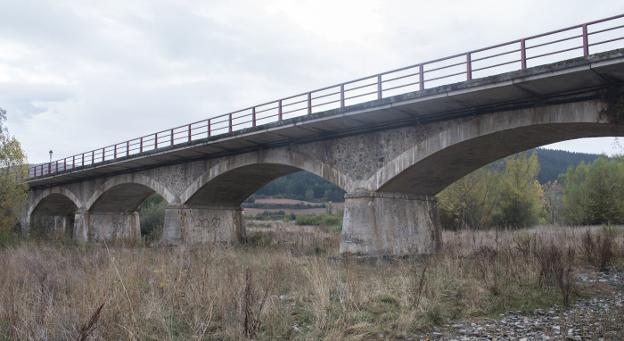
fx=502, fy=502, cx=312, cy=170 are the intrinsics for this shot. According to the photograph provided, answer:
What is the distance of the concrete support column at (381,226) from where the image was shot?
16812mm

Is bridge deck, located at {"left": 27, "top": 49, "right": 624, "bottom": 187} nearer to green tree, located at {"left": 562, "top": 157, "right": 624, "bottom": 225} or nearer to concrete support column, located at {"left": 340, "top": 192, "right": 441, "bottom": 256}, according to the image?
concrete support column, located at {"left": 340, "top": 192, "right": 441, "bottom": 256}

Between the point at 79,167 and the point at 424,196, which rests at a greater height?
the point at 79,167

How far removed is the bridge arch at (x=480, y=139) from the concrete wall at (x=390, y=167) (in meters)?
0.03

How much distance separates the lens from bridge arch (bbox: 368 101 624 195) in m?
13.0

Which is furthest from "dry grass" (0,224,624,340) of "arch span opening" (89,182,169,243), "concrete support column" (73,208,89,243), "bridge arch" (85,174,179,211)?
"concrete support column" (73,208,89,243)

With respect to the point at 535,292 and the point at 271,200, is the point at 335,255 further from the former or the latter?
the point at 271,200

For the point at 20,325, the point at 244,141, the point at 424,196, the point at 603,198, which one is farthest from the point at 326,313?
the point at 603,198

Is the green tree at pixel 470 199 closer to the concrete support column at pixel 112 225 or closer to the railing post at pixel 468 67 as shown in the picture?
the railing post at pixel 468 67

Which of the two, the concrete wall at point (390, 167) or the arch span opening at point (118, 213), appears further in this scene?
the arch span opening at point (118, 213)

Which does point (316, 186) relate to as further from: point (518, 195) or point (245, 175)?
point (245, 175)

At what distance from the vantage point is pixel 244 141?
21.4 m

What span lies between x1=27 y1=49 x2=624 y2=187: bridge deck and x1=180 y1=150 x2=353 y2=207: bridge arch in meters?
0.58

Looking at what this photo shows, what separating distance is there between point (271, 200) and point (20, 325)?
98.6m

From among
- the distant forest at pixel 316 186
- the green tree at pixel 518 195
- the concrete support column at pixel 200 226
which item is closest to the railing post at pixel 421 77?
the concrete support column at pixel 200 226
